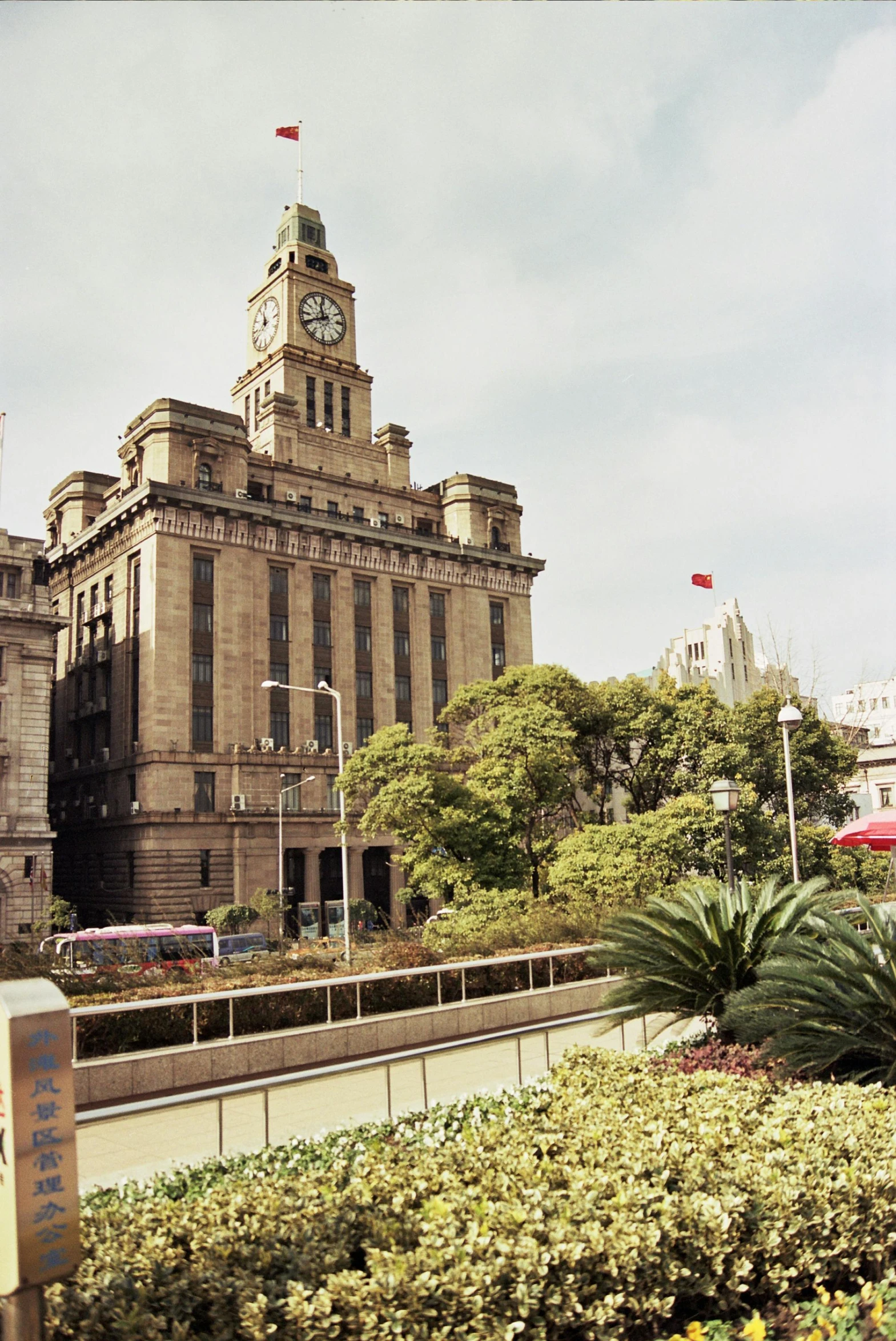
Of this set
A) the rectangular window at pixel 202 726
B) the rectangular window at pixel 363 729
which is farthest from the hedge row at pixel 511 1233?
the rectangular window at pixel 363 729

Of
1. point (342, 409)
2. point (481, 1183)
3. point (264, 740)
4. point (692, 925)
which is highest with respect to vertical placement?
point (342, 409)

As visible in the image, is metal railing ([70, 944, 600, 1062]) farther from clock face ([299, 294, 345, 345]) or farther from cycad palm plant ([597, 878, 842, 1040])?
clock face ([299, 294, 345, 345])

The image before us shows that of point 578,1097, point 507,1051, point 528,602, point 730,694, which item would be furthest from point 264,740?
point 730,694

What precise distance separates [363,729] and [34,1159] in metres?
59.5

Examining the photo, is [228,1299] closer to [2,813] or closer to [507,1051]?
[507,1051]

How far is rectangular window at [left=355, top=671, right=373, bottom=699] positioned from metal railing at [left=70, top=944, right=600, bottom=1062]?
44322mm

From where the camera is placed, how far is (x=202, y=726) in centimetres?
5700

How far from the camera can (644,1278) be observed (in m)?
5.82

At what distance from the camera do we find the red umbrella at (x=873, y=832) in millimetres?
21703

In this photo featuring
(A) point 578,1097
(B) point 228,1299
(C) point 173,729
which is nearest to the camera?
(B) point 228,1299

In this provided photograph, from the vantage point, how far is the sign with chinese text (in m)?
4.26

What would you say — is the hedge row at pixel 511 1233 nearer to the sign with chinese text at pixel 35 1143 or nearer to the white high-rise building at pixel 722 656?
the sign with chinese text at pixel 35 1143

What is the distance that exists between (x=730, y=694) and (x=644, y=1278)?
3982 inches

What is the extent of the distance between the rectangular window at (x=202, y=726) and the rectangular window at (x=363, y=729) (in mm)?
9688
